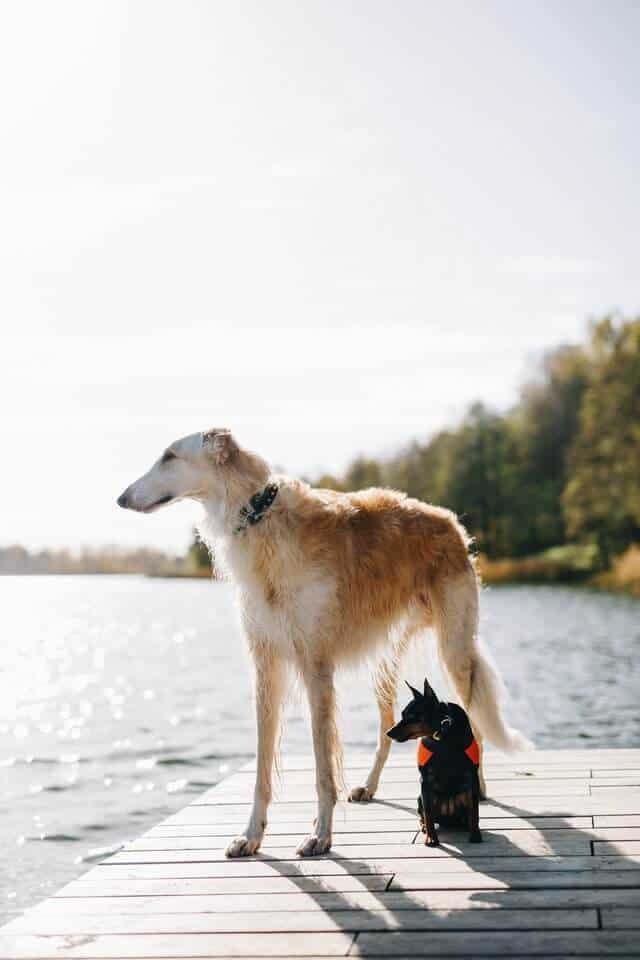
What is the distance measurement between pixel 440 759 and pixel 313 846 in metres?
0.68

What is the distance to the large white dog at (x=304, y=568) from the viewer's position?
5016mm

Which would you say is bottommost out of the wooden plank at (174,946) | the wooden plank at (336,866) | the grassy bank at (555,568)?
the grassy bank at (555,568)

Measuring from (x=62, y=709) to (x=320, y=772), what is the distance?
14.4 m

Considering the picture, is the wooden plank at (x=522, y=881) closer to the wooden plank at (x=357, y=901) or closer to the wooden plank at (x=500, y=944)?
the wooden plank at (x=357, y=901)

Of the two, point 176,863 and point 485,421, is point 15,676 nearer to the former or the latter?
point 176,863

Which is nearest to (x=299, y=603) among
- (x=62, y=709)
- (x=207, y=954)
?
(x=207, y=954)

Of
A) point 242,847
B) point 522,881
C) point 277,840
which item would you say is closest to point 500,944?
point 522,881

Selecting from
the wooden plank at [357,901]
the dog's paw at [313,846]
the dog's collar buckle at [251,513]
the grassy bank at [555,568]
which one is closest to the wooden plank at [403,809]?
the dog's paw at [313,846]

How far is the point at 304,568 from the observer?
16.8 ft

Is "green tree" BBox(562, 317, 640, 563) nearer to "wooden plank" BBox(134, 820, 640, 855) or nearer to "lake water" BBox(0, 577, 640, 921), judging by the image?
"lake water" BBox(0, 577, 640, 921)

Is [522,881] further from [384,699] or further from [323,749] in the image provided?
[384,699]

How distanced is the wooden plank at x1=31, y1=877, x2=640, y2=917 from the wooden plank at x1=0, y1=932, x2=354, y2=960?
282 millimetres

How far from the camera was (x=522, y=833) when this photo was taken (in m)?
5.12

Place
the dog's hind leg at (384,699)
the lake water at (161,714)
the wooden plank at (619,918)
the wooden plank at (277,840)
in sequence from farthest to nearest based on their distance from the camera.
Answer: the lake water at (161,714), the dog's hind leg at (384,699), the wooden plank at (277,840), the wooden plank at (619,918)
